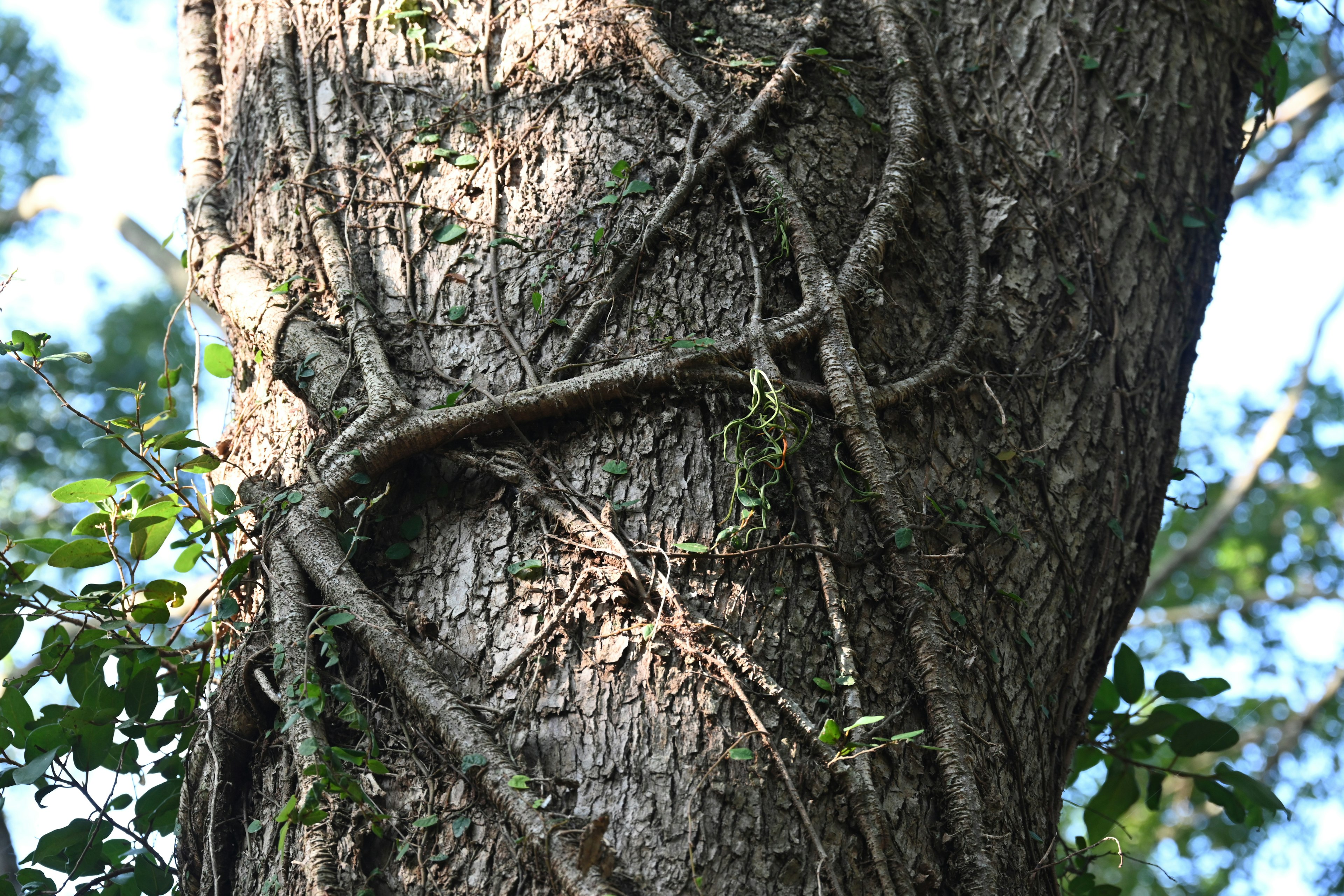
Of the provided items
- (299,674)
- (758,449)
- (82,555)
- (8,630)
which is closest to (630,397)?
(758,449)

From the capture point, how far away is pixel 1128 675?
2.23 metres

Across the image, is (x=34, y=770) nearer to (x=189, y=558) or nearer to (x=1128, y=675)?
(x=189, y=558)

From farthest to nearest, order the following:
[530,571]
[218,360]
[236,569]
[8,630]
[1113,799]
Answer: [1113,799] < [218,360] < [8,630] < [236,569] < [530,571]

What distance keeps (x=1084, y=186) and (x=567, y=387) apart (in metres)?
1.21

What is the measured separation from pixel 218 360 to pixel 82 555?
45 cm

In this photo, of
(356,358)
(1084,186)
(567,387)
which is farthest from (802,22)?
(356,358)

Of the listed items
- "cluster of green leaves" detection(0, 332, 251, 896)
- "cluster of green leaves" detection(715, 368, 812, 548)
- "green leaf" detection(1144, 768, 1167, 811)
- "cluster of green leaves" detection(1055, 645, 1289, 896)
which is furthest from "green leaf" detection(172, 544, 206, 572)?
"green leaf" detection(1144, 768, 1167, 811)

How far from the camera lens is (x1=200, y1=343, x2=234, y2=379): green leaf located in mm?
1900

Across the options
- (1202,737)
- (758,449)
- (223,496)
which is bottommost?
(1202,737)

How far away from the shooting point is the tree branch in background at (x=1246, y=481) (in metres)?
6.98

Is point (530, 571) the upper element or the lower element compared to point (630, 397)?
lower

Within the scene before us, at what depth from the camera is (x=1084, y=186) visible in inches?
76.2

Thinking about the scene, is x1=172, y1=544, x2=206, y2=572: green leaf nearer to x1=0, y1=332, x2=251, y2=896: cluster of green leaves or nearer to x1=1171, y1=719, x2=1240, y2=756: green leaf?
x1=0, y1=332, x2=251, y2=896: cluster of green leaves

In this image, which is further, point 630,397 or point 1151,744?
point 1151,744
